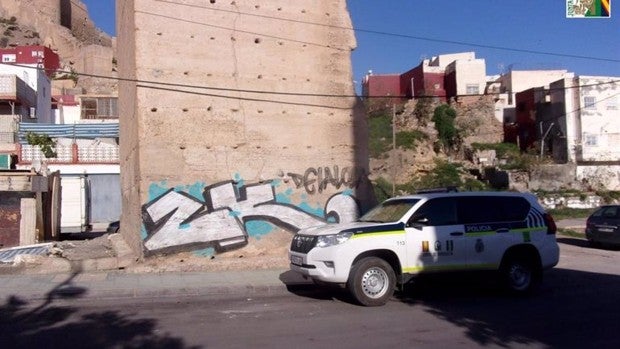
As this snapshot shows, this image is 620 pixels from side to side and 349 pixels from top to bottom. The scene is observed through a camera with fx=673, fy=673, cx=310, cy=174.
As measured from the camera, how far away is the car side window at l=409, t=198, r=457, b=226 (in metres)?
10.9

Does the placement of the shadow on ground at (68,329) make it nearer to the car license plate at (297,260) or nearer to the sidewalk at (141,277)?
the sidewalk at (141,277)

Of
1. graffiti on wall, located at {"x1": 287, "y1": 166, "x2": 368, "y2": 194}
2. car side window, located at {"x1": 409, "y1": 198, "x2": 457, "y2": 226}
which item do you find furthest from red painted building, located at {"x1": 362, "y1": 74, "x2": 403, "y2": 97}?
car side window, located at {"x1": 409, "y1": 198, "x2": 457, "y2": 226}

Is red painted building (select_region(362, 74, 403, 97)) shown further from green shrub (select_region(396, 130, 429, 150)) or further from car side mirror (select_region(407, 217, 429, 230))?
car side mirror (select_region(407, 217, 429, 230))

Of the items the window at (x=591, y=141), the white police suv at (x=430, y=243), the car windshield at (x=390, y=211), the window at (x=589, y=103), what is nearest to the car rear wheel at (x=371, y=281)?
the white police suv at (x=430, y=243)

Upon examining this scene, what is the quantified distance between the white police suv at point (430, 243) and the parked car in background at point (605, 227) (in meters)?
11.3

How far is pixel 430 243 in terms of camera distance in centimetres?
1087

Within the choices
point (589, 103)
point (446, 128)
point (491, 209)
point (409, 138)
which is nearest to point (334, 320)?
point (491, 209)

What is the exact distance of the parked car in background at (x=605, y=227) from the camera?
2200 centimetres

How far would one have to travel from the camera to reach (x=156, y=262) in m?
14.4

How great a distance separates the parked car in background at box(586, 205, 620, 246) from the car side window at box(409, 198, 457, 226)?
1309cm

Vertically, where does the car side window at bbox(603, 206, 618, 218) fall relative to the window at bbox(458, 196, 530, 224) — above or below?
below

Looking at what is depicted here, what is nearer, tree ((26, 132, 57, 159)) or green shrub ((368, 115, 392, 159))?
tree ((26, 132, 57, 159))

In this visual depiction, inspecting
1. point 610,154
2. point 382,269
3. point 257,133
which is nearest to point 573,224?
point 610,154

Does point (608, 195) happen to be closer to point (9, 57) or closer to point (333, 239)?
point (333, 239)
